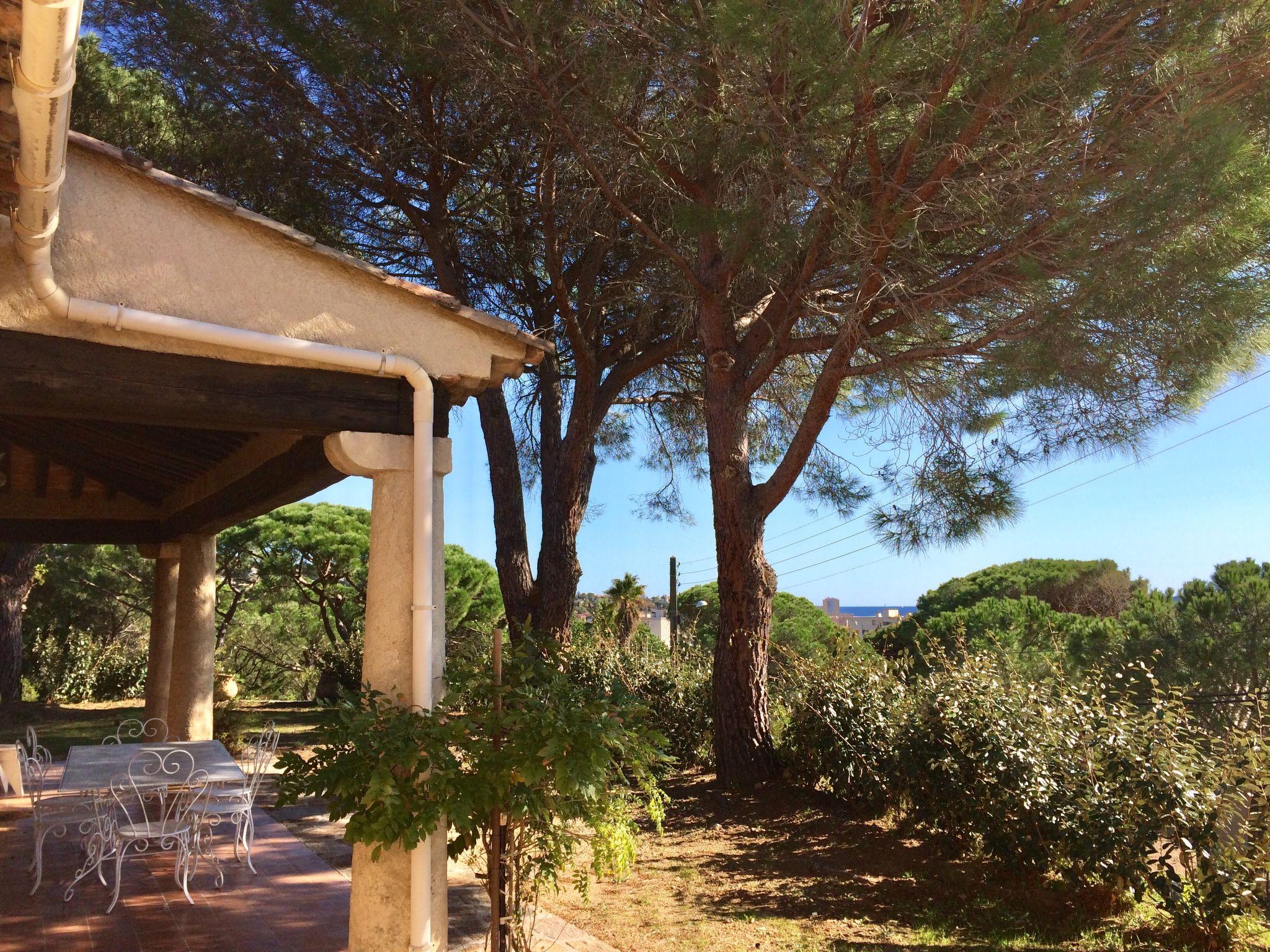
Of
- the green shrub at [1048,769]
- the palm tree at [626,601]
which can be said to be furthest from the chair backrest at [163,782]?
the palm tree at [626,601]

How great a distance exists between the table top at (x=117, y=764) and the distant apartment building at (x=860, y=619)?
5.19m

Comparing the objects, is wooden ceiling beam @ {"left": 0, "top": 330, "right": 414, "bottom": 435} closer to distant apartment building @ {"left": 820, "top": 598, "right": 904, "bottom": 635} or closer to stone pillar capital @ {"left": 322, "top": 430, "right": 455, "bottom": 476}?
stone pillar capital @ {"left": 322, "top": 430, "right": 455, "bottom": 476}

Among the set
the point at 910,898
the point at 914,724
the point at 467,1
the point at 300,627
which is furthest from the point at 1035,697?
the point at 300,627

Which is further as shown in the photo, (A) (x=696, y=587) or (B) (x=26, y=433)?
(A) (x=696, y=587)

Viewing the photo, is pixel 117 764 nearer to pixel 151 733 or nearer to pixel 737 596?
pixel 151 733

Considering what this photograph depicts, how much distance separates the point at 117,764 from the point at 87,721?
8059mm

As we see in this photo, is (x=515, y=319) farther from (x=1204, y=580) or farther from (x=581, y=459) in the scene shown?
(x=1204, y=580)

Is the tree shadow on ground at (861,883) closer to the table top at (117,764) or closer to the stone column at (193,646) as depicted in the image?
the table top at (117,764)

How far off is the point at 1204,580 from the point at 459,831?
1024 centimetres

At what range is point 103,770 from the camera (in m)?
5.41

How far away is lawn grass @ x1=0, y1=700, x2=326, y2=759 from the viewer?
10805mm

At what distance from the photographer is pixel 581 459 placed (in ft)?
30.7

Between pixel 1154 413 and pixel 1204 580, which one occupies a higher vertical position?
pixel 1154 413

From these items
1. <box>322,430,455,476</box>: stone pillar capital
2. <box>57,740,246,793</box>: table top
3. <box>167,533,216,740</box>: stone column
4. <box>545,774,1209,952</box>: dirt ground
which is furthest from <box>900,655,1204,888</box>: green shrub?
<box>167,533,216,740</box>: stone column
